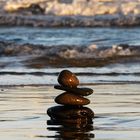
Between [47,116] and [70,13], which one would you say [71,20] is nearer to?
[70,13]

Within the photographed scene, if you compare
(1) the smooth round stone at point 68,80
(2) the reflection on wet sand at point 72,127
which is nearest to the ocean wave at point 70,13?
(1) the smooth round stone at point 68,80

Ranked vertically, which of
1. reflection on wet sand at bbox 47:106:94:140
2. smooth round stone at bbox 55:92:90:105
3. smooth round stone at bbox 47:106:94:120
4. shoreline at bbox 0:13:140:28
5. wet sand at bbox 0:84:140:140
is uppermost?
shoreline at bbox 0:13:140:28

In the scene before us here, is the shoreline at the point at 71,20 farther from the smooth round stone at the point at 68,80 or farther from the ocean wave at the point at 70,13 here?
the smooth round stone at the point at 68,80

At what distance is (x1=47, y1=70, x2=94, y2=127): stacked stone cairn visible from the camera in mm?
7371

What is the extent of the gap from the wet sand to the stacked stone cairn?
0.29ft

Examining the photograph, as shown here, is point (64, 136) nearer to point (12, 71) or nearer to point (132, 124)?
point (132, 124)

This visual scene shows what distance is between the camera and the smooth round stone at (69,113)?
291 inches

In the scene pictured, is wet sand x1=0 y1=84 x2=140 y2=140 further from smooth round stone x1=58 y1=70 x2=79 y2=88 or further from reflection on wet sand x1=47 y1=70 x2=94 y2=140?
smooth round stone x1=58 y1=70 x2=79 y2=88

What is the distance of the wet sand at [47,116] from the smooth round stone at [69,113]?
2.8 inches

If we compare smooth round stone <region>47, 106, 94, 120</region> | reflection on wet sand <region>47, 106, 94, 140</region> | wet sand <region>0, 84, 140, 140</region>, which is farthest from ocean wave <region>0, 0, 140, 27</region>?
reflection on wet sand <region>47, 106, 94, 140</region>

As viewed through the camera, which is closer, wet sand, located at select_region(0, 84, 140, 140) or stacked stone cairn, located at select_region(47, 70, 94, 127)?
wet sand, located at select_region(0, 84, 140, 140)

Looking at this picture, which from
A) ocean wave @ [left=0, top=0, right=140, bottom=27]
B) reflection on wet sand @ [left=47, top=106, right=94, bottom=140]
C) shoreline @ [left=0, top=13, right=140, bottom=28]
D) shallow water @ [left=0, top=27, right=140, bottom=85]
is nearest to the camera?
reflection on wet sand @ [left=47, top=106, right=94, bottom=140]

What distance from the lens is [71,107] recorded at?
7.54m

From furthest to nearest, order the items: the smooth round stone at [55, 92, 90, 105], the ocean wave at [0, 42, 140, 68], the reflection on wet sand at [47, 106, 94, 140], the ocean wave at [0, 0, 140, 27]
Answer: the ocean wave at [0, 0, 140, 27]
the ocean wave at [0, 42, 140, 68]
the smooth round stone at [55, 92, 90, 105]
the reflection on wet sand at [47, 106, 94, 140]
